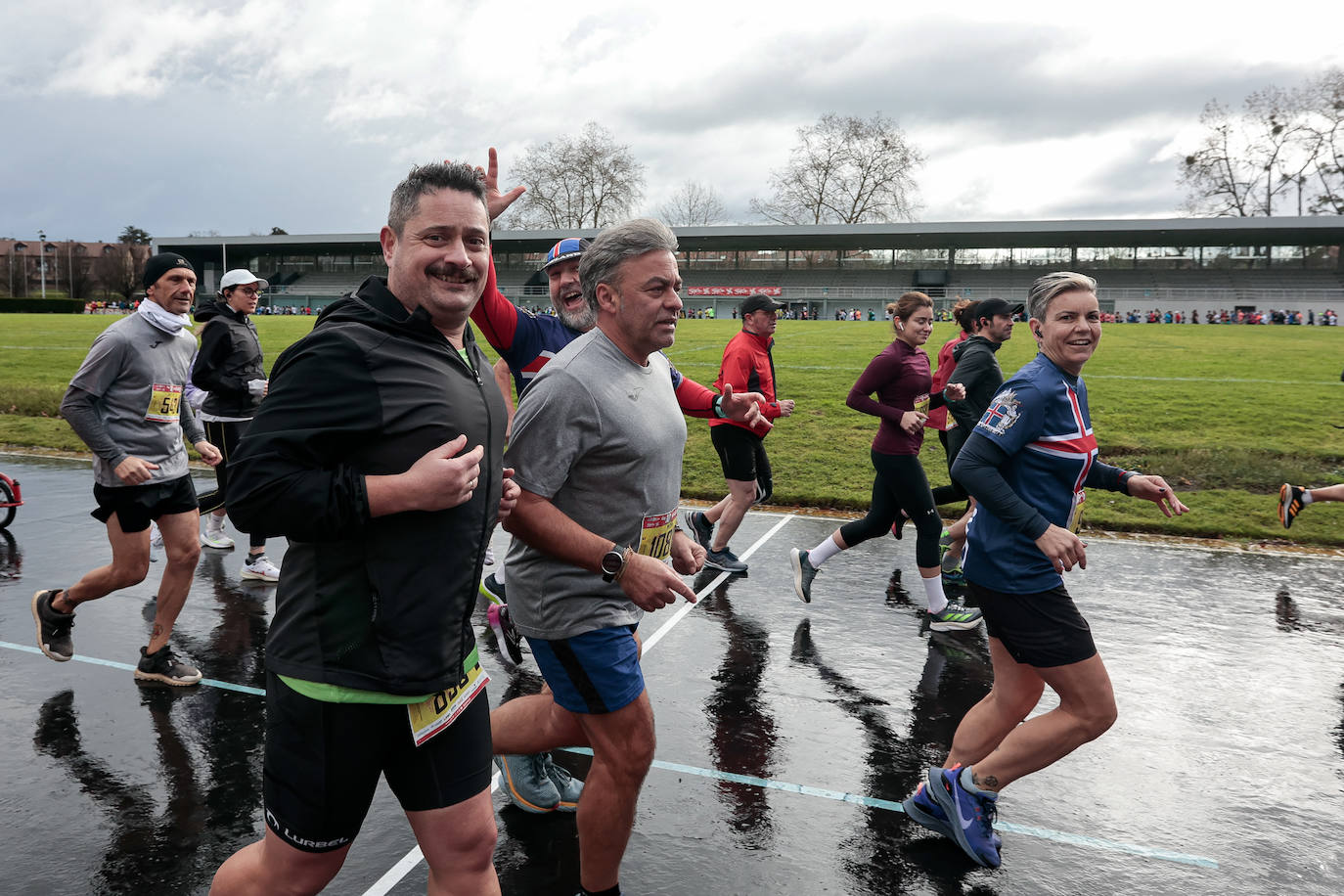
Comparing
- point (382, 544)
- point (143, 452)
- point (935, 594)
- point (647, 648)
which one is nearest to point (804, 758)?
point (647, 648)

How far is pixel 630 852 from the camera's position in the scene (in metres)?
3.49

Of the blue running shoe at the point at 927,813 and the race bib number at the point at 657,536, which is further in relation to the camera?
the blue running shoe at the point at 927,813

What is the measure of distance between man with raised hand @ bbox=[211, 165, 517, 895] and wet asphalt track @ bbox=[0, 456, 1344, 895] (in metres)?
1.18

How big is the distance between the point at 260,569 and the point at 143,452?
2.39m

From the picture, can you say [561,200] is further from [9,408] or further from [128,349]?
[128,349]

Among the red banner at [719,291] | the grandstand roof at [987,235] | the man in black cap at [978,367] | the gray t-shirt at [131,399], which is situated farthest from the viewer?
the red banner at [719,291]

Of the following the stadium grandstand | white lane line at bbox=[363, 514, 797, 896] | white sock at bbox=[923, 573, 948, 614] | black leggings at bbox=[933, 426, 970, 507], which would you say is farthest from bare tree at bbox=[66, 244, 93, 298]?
white sock at bbox=[923, 573, 948, 614]

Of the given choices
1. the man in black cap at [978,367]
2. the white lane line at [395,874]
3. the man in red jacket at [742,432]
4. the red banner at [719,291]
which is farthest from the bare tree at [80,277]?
the white lane line at [395,874]

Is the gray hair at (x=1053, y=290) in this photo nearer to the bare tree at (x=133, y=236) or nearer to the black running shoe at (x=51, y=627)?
the black running shoe at (x=51, y=627)

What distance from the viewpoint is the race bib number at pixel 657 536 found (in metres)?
2.93

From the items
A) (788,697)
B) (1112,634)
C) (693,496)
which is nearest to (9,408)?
(693,496)

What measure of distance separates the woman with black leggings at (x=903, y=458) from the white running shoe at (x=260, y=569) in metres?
3.94

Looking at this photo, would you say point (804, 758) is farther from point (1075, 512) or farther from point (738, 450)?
point (738, 450)

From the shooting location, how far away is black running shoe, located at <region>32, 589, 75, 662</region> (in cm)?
512
